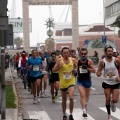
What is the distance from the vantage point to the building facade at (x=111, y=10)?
68131 mm

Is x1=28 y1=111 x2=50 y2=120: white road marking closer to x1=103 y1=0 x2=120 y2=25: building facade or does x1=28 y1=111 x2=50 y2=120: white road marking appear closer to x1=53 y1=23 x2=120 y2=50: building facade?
x1=103 y1=0 x2=120 y2=25: building facade

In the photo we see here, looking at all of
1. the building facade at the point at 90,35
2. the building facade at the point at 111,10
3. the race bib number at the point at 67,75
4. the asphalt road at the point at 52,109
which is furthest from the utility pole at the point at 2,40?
the building facade at the point at 90,35

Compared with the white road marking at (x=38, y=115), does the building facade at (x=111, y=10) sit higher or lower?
higher

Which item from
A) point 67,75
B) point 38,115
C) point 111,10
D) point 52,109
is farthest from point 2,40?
point 111,10

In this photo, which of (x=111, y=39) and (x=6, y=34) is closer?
(x=6, y=34)

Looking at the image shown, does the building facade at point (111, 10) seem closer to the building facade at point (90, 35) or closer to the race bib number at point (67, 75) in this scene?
the building facade at point (90, 35)

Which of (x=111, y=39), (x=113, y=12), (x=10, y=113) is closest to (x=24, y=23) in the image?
(x=113, y=12)

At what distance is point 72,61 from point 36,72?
4319mm

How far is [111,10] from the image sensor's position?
235ft

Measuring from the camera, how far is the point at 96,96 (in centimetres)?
1919

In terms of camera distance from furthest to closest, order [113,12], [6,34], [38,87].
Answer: [113,12] → [38,87] → [6,34]

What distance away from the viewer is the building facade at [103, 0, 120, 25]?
6813cm

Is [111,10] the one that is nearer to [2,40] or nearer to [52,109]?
[52,109]

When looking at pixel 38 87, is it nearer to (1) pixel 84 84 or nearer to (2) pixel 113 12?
(1) pixel 84 84
